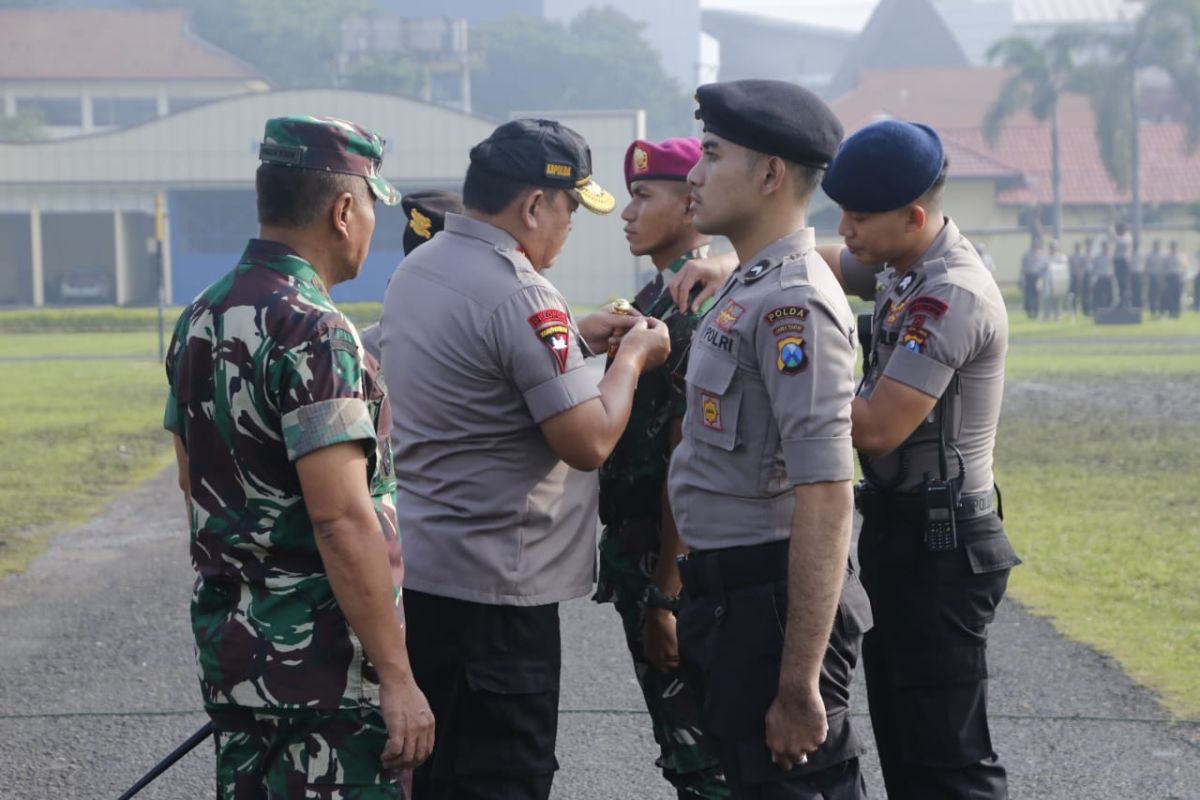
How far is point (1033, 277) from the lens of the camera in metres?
39.2

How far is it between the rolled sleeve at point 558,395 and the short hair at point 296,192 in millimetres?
646

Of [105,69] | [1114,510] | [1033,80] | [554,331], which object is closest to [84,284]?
[105,69]

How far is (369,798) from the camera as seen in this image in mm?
2852

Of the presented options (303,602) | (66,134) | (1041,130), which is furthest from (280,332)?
(66,134)

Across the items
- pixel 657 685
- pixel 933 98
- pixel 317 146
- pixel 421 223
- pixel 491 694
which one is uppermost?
pixel 933 98

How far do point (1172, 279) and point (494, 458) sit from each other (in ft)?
Answer: 123

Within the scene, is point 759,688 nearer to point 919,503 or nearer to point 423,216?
point 919,503

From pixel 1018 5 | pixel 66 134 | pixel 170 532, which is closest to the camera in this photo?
pixel 170 532

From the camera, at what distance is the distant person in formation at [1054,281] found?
1507 inches

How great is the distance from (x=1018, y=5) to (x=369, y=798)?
388ft

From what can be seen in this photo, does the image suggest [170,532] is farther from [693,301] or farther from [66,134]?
[66,134]

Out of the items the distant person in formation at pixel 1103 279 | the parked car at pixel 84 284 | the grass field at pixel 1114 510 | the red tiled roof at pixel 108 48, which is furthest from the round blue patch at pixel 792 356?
the red tiled roof at pixel 108 48

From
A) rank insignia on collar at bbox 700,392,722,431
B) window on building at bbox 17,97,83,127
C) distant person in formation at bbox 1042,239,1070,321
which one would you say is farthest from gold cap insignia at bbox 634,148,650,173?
window on building at bbox 17,97,83,127

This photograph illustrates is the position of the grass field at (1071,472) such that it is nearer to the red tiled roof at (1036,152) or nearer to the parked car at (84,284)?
the parked car at (84,284)
